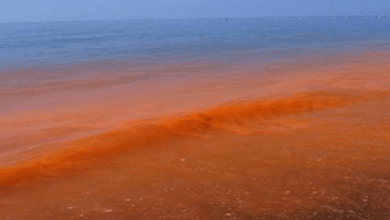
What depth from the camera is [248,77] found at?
53.1ft

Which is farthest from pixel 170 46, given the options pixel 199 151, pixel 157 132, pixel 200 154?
pixel 200 154

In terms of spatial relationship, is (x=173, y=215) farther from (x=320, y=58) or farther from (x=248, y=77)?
(x=320, y=58)

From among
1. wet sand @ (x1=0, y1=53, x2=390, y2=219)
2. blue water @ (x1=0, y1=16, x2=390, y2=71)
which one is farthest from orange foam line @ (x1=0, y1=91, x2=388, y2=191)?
blue water @ (x1=0, y1=16, x2=390, y2=71)

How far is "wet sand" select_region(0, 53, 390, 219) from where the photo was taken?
499 cm

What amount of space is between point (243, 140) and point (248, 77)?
351 inches

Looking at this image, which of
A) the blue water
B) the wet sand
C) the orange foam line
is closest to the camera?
the wet sand

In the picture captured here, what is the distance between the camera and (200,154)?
6.82 m

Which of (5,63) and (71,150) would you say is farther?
(5,63)

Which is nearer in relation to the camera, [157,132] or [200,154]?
[200,154]

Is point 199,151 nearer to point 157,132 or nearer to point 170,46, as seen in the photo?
point 157,132

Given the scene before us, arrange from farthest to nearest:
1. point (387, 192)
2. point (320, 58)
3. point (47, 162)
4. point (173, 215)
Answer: point (320, 58) < point (47, 162) < point (387, 192) < point (173, 215)

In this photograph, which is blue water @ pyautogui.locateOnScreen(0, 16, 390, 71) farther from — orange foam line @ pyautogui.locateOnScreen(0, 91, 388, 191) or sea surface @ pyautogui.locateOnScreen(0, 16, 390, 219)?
orange foam line @ pyautogui.locateOnScreen(0, 91, 388, 191)

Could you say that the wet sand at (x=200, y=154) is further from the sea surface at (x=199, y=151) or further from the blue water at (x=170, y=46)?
the blue water at (x=170, y=46)

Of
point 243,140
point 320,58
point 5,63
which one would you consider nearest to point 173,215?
point 243,140
